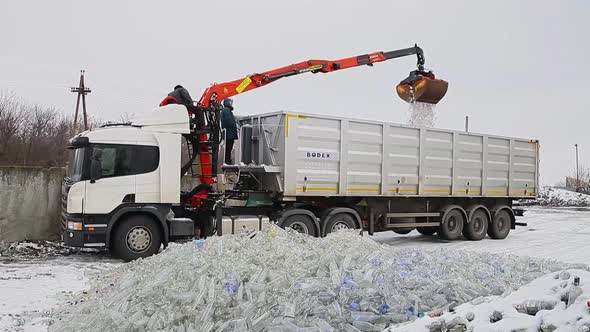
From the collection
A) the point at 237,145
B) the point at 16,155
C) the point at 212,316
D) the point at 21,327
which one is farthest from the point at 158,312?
the point at 16,155

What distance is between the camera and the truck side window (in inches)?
378

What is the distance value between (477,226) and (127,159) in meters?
8.95

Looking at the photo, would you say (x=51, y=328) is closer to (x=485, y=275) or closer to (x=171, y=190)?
(x=485, y=275)

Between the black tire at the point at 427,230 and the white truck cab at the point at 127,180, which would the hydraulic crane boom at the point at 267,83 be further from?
the black tire at the point at 427,230

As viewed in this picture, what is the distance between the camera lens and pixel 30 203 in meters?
11.8

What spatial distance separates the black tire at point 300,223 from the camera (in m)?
10.4

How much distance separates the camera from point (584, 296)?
13.7 feet

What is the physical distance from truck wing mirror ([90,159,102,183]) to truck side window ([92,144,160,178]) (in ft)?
0.34

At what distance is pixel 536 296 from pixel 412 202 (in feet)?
26.5

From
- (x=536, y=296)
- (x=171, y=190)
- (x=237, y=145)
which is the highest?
(x=237, y=145)

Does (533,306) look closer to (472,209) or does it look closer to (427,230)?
(472,209)

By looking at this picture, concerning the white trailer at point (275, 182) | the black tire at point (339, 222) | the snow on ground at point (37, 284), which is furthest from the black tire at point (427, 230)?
the snow on ground at point (37, 284)

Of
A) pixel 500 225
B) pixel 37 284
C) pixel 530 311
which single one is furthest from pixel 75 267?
pixel 500 225

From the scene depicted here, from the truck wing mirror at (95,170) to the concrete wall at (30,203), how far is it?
3229 millimetres
